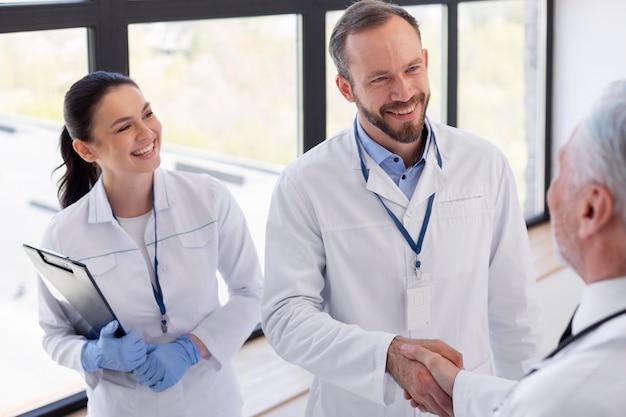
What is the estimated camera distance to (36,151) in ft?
8.64

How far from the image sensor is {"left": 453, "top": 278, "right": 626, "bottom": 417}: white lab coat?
106cm

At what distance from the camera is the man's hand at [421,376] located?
1.71 meters

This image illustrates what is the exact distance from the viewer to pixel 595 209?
44.4 inches

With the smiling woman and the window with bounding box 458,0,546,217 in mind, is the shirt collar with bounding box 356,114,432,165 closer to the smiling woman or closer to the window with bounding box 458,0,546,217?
the smiling woman

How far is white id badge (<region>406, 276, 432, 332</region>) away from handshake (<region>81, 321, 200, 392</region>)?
52cm

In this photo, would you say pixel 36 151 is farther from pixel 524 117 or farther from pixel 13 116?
pixel 524 117

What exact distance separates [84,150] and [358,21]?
2.42ft

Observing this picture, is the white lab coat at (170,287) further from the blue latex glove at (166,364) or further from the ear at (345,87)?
the ear at (345,87)

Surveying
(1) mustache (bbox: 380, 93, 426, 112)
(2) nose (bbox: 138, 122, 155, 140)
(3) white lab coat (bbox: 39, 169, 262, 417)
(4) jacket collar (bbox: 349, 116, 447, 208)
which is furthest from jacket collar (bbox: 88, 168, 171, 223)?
(1) mustache (bbox: 380, 93, 426, 112)

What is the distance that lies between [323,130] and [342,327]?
1656 millimetres

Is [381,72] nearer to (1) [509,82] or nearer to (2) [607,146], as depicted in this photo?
(2) [607,146]

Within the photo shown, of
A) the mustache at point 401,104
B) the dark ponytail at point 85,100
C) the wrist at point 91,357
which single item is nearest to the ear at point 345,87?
the mustache at point 401,104

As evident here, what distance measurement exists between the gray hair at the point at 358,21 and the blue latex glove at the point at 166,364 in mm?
751

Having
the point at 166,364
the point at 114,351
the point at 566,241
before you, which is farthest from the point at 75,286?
the point at 566,241
